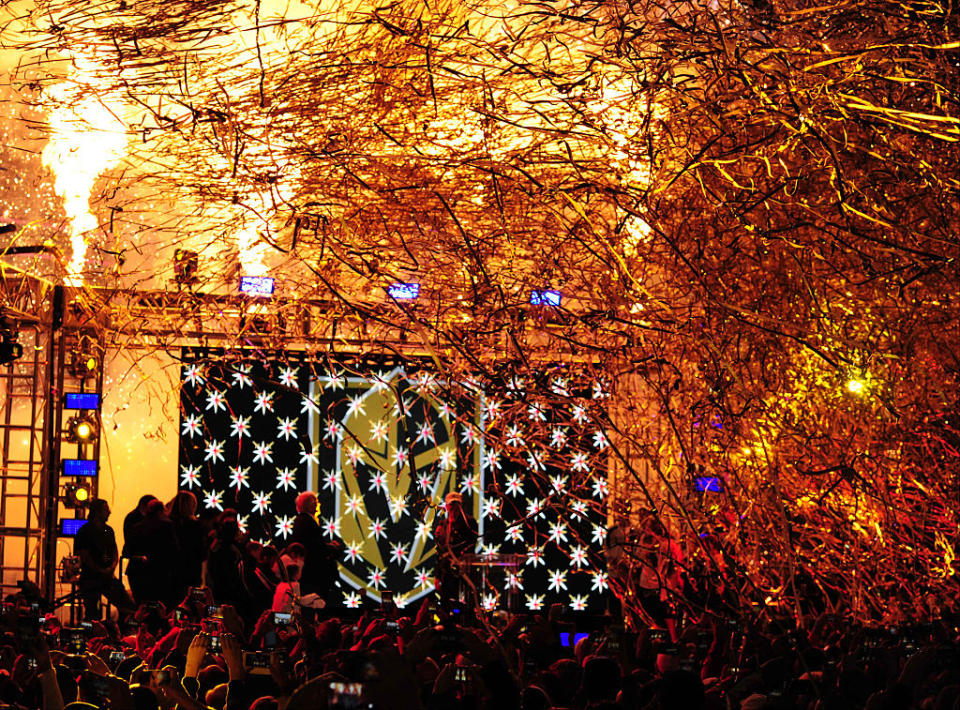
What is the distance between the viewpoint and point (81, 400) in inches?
333

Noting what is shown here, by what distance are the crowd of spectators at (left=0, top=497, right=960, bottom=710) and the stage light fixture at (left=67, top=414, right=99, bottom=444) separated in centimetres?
412

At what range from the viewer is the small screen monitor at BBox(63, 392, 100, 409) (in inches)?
332

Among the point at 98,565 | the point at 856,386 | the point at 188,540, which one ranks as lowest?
the point at 98,565

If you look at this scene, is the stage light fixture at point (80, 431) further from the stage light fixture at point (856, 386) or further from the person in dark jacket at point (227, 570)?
the stage light fixture at point (856, 386)

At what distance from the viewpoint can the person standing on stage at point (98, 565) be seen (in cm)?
734

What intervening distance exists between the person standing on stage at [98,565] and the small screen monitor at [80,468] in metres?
0.85

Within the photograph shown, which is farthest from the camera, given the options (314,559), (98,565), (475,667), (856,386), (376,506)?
(376,506)

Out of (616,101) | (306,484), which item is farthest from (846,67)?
(306,484)

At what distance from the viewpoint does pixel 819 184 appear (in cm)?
371

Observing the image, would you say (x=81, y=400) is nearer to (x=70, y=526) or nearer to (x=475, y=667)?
(x=70, y=526)

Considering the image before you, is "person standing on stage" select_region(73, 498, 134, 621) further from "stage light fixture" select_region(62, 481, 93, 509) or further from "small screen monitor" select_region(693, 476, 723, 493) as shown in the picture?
"small screen monitor" select_region(693, 476, 723, 493)

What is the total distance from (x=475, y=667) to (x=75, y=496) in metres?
6.37

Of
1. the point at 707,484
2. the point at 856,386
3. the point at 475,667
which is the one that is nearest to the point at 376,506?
the point at 707,484

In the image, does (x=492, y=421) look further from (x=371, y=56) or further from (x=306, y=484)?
(x=306, y=484)
